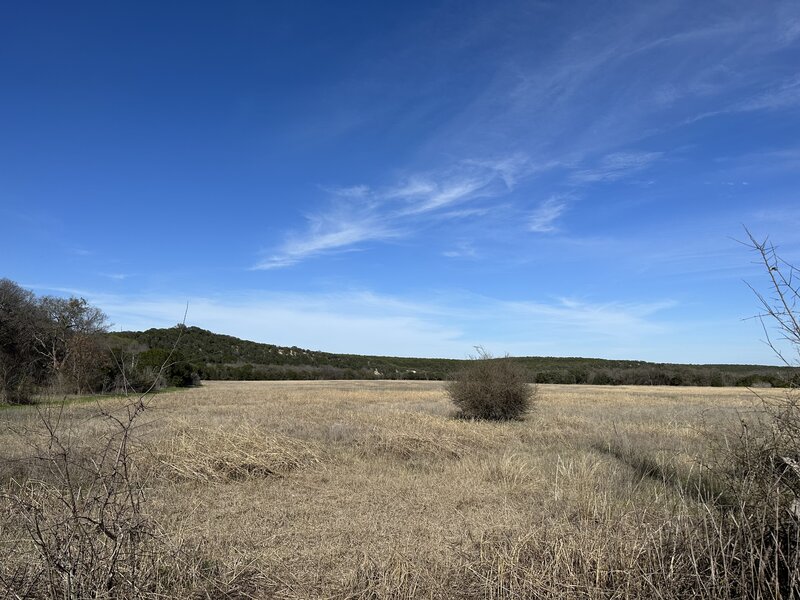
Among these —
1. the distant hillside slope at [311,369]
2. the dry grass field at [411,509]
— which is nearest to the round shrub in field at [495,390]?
the dry grass field at [411,509]

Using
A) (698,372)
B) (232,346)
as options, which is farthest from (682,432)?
(232,346)

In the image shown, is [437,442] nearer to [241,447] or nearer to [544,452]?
[544,452]

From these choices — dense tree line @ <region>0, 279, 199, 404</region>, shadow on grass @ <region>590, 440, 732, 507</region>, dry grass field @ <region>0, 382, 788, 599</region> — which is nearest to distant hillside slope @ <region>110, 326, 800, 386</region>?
dense tree line @ <region>0, 279, 199, 404</region>

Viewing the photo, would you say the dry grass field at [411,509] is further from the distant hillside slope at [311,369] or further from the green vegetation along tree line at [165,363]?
the distant hillside slope at [311,369]

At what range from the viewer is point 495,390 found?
60.7 feet

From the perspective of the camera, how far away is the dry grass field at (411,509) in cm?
423

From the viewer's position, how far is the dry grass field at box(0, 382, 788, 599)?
4230 millimetres

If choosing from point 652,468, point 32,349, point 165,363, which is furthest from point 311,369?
point 165,363

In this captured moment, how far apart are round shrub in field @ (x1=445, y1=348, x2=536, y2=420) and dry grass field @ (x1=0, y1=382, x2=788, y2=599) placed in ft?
8.19

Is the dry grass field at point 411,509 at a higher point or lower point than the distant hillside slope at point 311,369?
lower

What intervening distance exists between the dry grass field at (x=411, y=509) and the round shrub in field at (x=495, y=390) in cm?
250

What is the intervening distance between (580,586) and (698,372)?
232ft

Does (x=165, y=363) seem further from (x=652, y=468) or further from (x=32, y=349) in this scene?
(x=32, y=349)

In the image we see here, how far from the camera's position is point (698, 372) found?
65.1m
